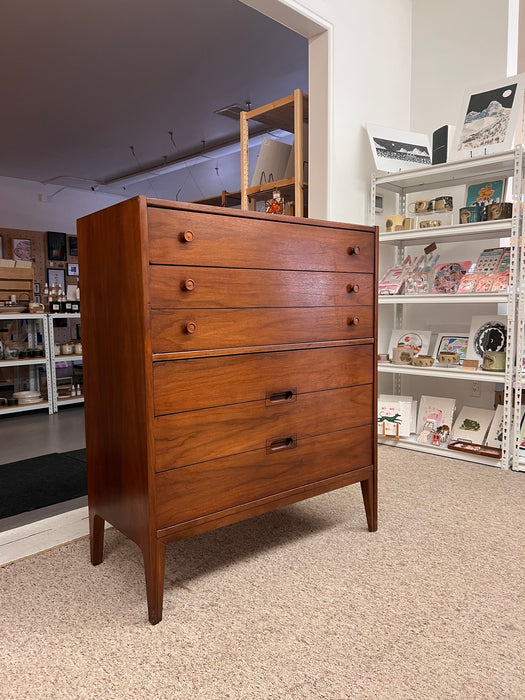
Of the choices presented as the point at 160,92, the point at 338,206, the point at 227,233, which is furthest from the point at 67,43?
the point at 227,233

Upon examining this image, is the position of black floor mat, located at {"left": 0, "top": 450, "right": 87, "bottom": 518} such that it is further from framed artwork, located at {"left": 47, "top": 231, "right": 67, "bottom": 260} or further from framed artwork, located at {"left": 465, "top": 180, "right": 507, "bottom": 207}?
framed artwork, located at {"left": 47, "top": 231, "right": 67, "bottom": 260}

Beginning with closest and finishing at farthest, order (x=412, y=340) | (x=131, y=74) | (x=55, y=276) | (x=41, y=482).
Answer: (x=41, y=482) < (x=412, y=340) < (x=131, y=74) < (x=55, y=276)

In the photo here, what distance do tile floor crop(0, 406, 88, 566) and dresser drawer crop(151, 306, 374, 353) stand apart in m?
0.98

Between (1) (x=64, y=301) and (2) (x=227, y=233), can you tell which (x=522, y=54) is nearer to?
(2) (x=227, y=233)

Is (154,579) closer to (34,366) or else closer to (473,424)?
(473,424)

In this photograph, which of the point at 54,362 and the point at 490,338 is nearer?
the point at 490,338

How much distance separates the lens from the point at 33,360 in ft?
Answer: 15.2

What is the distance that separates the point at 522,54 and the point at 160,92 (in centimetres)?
366

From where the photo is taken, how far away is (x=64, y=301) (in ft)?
16.8

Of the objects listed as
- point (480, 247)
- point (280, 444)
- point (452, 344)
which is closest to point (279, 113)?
point (480, 247)

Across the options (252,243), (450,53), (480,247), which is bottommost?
(252,243)

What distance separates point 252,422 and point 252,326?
0.28 m

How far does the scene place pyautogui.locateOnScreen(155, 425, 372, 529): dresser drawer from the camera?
135 cm

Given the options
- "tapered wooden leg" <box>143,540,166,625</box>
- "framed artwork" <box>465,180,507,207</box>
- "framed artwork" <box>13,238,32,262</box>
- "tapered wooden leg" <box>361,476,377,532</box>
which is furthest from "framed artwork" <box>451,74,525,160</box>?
"framed artwork" <box>13,238,32,262</box>
